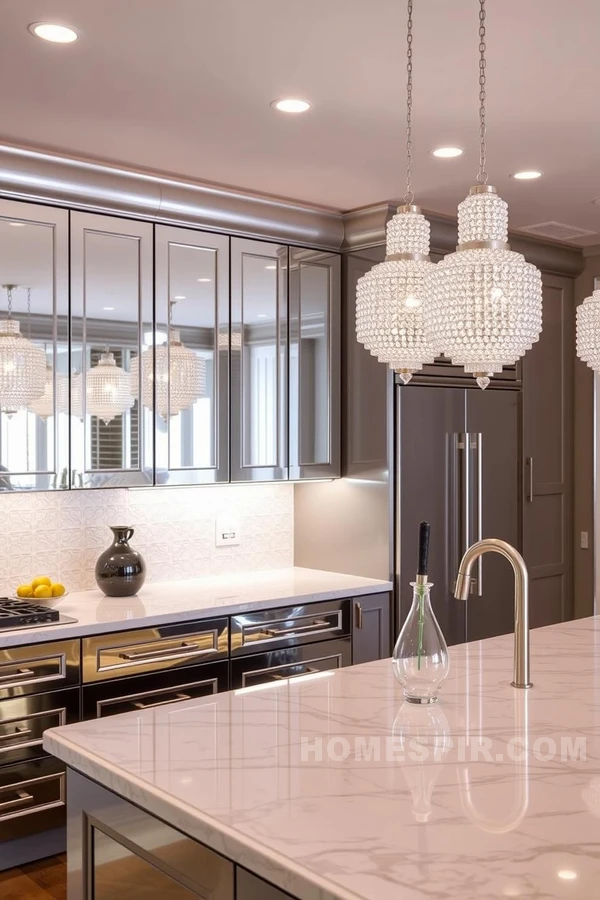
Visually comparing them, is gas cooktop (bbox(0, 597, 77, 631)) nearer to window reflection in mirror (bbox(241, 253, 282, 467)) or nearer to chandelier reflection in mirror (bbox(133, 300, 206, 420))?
chandelier reflection in mirror (bbox(133, 300, 206, 420))

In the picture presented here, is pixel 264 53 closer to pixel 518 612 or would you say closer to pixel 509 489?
pixel 518 612

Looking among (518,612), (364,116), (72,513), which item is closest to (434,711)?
(518,612)

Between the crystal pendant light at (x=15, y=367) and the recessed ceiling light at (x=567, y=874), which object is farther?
the crystal pendant light at (x=15, y=367)

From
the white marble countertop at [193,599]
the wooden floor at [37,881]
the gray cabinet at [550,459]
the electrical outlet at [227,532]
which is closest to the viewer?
the wooden floor at [37,881]

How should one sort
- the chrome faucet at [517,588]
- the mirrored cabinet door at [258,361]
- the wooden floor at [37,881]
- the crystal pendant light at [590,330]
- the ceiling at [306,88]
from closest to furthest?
the chrome faucet at [517,588] → the ceiling at [306,88] → the crystal pendant light at [590,330] → the wooden floor at [37,881] → the mirrored cabinet door at [258,361]

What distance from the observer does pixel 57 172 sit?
3.33 meters

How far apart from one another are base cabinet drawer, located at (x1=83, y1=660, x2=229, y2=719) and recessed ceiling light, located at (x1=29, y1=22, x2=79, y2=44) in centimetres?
204

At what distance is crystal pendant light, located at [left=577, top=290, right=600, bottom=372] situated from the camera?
2.68m

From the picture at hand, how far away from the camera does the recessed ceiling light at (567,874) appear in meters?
1.18

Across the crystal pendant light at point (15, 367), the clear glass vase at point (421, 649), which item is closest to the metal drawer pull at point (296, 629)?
the crystal pendant light at point (15, 367)

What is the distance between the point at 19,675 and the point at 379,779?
1.84 meters

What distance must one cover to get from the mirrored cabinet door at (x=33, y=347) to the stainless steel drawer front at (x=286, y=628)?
891mm

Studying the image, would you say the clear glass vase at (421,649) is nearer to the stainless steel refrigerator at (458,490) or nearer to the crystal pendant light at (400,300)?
the crystal pendant light at (400,300)

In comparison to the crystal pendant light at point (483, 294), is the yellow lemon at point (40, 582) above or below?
below
